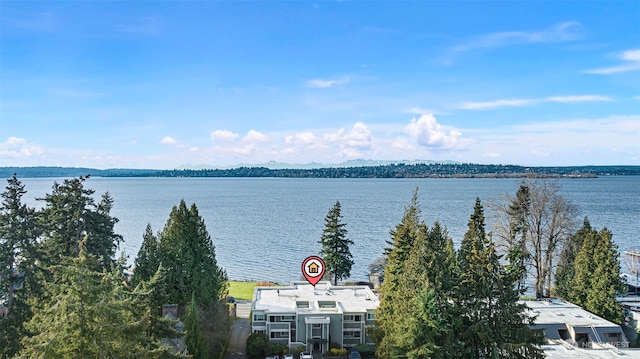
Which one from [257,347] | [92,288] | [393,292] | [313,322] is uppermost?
[92,288]

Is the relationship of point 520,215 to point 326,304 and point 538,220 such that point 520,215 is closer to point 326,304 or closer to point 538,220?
point 538,220

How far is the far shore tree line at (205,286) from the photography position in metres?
15.8

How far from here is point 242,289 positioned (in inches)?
2127

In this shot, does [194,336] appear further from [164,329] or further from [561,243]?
[561,243]

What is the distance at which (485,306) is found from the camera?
78.3 feet

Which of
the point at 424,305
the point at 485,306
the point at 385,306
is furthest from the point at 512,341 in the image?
the point at 385,306

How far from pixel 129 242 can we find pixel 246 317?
4690cm

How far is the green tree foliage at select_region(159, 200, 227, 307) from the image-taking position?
34.4 meters

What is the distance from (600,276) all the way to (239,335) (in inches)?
1113

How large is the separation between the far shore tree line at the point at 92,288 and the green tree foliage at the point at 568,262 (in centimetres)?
2925

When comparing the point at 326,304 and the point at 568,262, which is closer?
the point at 326,304

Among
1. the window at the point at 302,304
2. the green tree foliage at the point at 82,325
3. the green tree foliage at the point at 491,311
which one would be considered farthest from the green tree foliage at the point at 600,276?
the green tree foliage at the point at 82,325

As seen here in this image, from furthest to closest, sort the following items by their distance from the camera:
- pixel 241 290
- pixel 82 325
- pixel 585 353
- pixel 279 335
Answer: pixel 241 290 → pixel 279 335 → pixel 585 353 → pixel 82 325

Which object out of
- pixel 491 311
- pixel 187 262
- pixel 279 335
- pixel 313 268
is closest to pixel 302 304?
pixel 279 335
